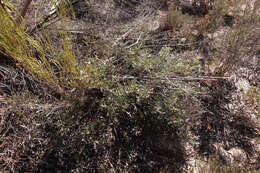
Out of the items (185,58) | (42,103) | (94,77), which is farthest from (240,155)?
(42,103)

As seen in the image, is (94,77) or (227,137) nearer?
(94,77)

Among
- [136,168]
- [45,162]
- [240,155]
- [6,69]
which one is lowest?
[240,155]

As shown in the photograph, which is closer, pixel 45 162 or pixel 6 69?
pixel 45 162

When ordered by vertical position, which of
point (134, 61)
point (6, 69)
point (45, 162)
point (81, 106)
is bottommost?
point (45, 162)

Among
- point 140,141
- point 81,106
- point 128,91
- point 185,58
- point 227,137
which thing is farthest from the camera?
point 185,58

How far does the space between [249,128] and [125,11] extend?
290cm

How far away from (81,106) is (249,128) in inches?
87.7

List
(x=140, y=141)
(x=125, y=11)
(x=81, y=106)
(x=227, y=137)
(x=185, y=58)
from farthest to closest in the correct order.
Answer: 1. (x=125, y=11)
2. (x=185, y=58)
3. (x=227, y=137)
4. (x=140, y=141)
5. (x=81, y=106)

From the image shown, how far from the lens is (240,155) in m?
2.32

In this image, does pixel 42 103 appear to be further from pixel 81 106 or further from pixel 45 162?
pixel 45 162

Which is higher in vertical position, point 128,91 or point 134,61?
point 134,61

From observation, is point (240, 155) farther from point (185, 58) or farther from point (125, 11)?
point (125, 11)

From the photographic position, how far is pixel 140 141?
2.23 metres

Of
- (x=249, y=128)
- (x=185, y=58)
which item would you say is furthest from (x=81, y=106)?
(x=249, y=128)
